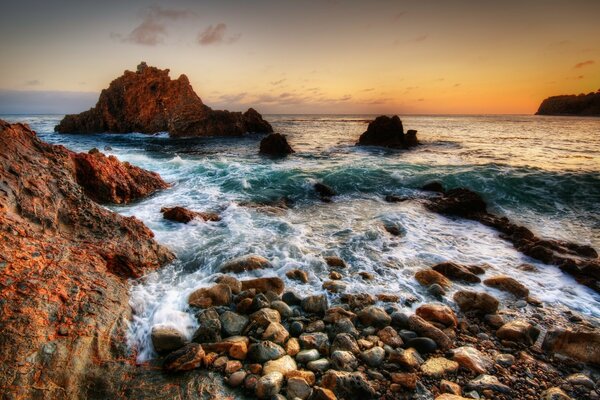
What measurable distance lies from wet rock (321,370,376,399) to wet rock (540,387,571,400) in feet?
6.70

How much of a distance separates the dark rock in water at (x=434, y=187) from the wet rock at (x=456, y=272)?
743cm

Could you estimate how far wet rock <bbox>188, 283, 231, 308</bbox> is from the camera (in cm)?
480

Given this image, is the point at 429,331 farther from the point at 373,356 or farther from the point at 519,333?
the point at 519,333

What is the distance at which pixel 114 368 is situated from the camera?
10.7 feet

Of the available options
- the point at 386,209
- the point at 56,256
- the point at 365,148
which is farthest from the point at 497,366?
the point at 365,148

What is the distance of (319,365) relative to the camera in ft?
12.3

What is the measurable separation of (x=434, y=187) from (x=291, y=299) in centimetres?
1053

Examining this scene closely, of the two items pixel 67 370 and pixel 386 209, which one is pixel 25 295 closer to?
pixel 67 370

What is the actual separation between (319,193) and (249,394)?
31.8 feet

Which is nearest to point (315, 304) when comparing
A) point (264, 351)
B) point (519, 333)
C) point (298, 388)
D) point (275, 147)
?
point (264, 351)

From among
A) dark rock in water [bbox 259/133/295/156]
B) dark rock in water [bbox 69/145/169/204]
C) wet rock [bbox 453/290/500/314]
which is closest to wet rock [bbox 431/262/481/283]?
wet rock [bbox 453/290/500/314]

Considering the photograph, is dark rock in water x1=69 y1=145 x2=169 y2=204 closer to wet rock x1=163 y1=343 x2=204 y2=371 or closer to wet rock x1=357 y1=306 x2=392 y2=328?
wet rock x1=163 y1=343 x2=204 y2=371

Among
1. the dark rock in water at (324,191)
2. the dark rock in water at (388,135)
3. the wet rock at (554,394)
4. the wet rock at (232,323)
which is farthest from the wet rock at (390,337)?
the dark rock in water at (388,135)

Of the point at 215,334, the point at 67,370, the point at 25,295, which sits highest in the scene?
the point at 25,295
